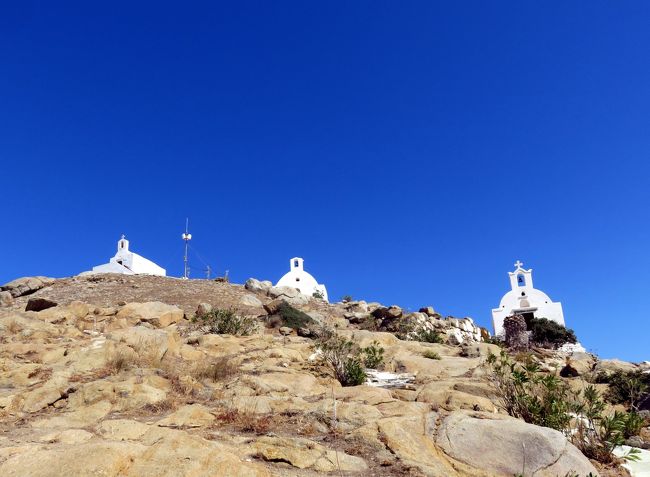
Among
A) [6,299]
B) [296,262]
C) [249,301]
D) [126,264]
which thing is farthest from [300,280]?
[6,299]

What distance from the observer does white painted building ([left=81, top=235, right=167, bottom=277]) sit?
36.4 m

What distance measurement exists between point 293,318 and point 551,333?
21.5 meters

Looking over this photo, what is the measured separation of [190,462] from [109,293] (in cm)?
1931

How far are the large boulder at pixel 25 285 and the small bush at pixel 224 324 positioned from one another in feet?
40.8

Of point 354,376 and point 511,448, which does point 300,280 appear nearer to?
point 354,376

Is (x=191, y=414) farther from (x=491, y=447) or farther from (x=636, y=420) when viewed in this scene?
(x=636, y=420)

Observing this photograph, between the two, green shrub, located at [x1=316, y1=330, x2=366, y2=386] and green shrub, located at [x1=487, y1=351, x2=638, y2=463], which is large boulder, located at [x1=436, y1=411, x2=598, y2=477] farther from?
green shrub, located at [x1=316, y1=330, x2=366, y2=386]

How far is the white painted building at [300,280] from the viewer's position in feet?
135

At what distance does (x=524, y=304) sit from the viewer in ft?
117

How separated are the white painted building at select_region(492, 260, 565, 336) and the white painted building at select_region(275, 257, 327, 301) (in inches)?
557

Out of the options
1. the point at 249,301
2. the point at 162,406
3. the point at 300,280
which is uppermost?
the point at 300,280

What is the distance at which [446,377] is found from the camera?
408 inches

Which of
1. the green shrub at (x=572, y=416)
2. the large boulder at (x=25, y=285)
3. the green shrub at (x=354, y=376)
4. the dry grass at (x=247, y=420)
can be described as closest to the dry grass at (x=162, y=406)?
the dry grass at (x=247, y=420)

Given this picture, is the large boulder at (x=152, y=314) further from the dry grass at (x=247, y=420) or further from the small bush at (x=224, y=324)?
the dry grass at (x=247, y=420)
